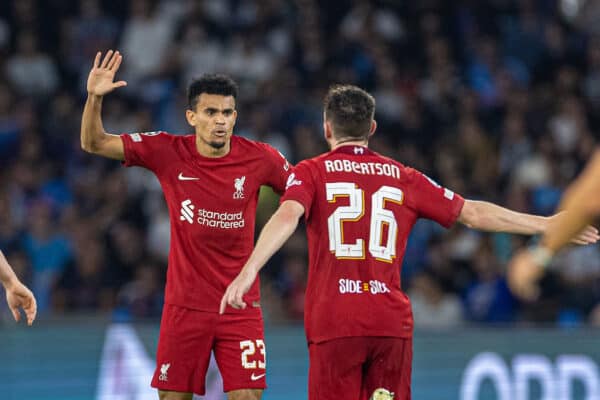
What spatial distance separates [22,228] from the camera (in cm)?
1235

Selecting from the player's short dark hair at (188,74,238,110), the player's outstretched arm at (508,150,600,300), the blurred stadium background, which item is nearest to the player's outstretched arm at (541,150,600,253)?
the player's outstretched arm at (508,150,600,300)

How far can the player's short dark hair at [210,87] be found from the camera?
764 centimetres

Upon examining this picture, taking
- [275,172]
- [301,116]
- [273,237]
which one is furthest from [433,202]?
[301,116]

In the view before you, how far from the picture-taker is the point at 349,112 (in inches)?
261

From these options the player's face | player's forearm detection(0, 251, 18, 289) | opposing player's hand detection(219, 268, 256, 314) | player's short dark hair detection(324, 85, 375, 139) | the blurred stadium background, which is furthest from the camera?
the blurred stadium background

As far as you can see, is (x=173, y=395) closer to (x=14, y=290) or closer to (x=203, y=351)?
(x=203, y=351)

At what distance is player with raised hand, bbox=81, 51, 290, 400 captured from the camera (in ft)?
24.4

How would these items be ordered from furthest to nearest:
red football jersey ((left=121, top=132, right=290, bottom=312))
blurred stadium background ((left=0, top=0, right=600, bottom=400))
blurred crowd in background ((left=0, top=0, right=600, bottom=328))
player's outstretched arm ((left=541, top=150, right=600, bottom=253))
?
blurred crowd in background ((left=0, top=0, right=600, bottom=328))
blurred stadium background ((left=0, top=0, right=600, bottom=400))
red football jersey ((left=121, top=132, right=290, bottom=312))
player's outstretched arm ((left=541, top=150, right=600, bottom=253))

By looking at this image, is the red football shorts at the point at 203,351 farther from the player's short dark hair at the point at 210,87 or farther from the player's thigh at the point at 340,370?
the player's short dark hair at the point at 210,87

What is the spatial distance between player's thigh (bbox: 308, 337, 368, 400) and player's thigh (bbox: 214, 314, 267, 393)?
99 centimetres

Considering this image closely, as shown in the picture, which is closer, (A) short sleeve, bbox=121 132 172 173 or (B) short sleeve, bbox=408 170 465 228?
(B) short sleeve, bbox=408 170 465 228

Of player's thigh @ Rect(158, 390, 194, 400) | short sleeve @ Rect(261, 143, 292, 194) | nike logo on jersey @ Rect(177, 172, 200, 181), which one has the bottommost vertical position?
player's thigh @ Rect(158, 390, 194, 400)

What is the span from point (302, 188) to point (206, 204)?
1214 mm

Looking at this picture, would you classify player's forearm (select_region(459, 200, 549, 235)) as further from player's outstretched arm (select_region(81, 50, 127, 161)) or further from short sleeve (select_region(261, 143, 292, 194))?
player's outstretched arm (select_region(81, 50, 127, 161))
